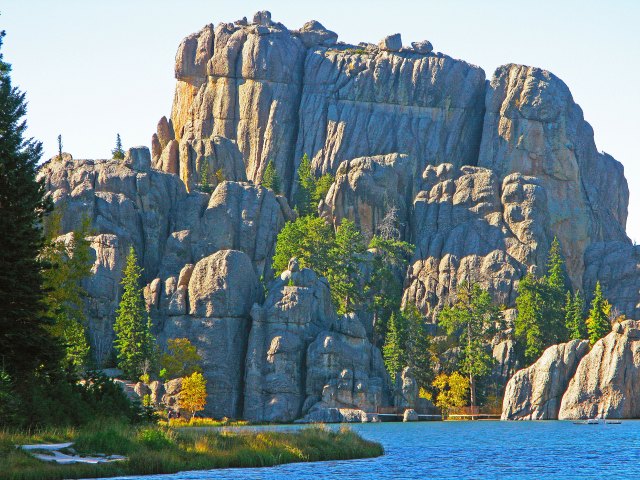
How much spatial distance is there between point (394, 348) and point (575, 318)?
2281 cm

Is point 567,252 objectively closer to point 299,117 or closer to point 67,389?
point 299,117

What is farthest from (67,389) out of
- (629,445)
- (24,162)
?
(629,445)

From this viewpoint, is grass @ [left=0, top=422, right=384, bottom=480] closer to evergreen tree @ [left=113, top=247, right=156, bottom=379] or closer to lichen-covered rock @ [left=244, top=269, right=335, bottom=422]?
evergreen tree @ [left=113, top=247, right=156, bottom=379]

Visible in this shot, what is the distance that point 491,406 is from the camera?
13138 cm

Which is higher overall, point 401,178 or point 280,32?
point 280,32

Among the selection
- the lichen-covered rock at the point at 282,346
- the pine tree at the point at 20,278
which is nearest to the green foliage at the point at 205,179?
the lichen-covered rock at the point at 282,346

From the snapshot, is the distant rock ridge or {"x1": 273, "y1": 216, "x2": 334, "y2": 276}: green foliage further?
{"x1": 273, "y1": 216, "x2": 334, "y2": 276}: green foliage

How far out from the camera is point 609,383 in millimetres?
120938

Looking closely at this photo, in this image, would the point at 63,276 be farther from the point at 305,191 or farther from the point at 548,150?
the point at 548,150

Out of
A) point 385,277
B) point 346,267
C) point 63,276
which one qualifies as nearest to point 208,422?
point 346,267

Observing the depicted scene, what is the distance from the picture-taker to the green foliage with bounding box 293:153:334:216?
162m

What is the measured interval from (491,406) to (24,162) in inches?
3357

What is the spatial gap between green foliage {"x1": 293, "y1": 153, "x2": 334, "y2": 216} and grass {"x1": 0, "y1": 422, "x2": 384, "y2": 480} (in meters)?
99.5

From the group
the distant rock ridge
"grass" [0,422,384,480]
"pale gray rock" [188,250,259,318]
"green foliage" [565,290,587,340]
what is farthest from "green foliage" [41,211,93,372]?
"green foliage" [565,290,587,340]
